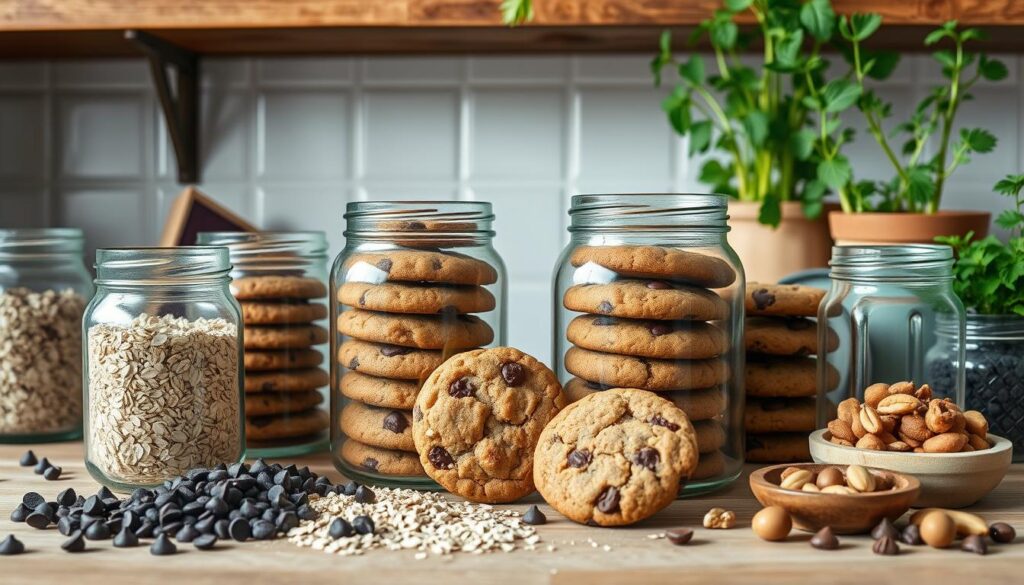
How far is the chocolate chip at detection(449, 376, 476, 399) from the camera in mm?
1040

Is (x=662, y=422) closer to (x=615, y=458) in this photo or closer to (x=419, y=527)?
(x=615, y=458)

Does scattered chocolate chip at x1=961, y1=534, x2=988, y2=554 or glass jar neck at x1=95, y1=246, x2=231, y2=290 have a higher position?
glass jar neck at x1=95, y1=246, x2=231, y2=290

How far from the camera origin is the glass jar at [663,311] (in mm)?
1046

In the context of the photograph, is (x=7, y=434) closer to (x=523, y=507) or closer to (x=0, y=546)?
(x=0, y=546)

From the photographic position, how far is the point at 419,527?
0.94m

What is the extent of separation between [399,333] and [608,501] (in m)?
0.30

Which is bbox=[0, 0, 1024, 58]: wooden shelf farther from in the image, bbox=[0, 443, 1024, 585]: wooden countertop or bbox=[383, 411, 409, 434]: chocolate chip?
bbox=[0, 443, 1024, 585]: wooden countertop

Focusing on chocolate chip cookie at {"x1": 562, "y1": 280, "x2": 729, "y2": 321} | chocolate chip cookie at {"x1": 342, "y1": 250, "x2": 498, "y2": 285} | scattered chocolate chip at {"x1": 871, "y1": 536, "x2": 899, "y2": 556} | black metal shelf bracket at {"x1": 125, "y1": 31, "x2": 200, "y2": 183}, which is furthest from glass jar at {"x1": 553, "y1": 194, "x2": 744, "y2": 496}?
black metal shelf bracket at {"x1": 125, "y1": 31, "x2": 200, "y2": 183}

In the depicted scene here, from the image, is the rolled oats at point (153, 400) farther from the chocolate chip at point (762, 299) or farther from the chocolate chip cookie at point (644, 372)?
the chocolate chip at point (762, 299)

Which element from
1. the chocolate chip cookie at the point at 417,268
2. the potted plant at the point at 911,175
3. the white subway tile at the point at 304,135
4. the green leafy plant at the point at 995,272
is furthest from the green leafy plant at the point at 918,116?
the white subway tile at the point at 304,135

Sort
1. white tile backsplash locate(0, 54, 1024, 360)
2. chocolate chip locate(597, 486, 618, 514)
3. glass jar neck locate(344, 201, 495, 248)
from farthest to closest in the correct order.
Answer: white tile backsplash locate(0, 54, 1024, 360) < glass jar neck locate(344, 201, 495, 248) < chocolate chip locate(597, 486, 618, 514)

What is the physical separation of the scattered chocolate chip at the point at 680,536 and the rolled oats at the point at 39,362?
0.90m

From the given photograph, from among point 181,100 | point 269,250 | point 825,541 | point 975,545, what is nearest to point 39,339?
point 269,250

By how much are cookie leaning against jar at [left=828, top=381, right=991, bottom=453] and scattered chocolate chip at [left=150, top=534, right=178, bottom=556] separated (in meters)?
0.65
